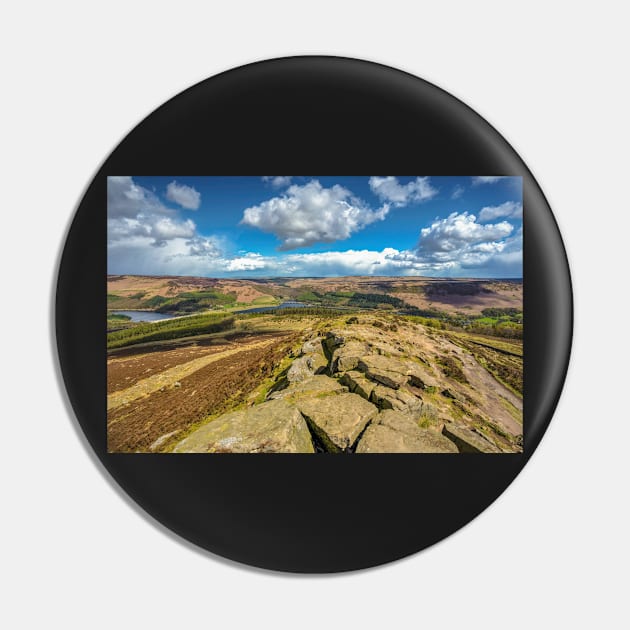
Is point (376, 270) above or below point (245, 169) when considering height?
below

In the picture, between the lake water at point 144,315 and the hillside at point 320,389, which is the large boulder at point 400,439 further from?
the lake water at point 144,315

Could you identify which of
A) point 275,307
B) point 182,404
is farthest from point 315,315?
point 182,404

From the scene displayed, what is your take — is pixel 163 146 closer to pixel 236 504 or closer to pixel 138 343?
pixel 138 343

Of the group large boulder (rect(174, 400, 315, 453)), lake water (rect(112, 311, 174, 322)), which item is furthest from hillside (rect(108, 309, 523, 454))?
lake water (rect(112, 311, 174, 322))

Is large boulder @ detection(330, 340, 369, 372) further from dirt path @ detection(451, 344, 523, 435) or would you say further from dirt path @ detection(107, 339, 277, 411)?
dirt path @ detection(107, 339, 277, 411)


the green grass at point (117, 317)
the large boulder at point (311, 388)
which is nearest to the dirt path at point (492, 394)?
the large boulder at point (311, 388)
